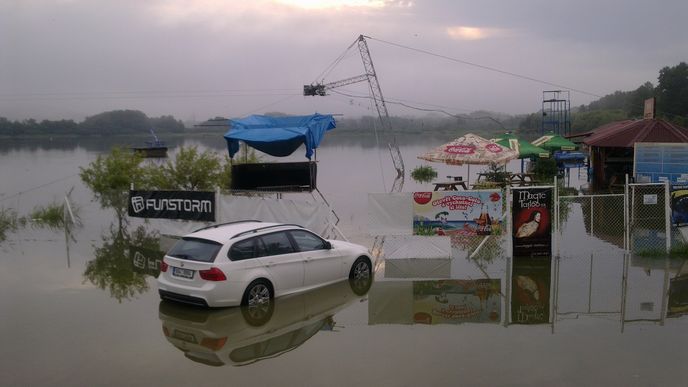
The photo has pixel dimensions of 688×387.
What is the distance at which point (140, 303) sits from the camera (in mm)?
10000

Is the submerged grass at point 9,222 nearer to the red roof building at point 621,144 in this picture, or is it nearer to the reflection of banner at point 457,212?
the reflection of banner at point 457,212

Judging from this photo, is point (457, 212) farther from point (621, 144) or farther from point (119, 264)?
point (621, 144)

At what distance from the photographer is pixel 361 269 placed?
1134 cm

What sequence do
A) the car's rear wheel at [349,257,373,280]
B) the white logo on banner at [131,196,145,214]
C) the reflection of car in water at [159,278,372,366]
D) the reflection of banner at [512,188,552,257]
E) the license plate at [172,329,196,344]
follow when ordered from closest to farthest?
the reflection of car in water at [159,278,372,366] → the license plate at [172,329,196,344] → the car's rear wheel at [349,257,373,280] → the reflection of banner at [512,188,552,257] → the white logo on banner at [131,196,145,214]

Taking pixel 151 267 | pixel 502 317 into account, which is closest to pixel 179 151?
pixel 151 267

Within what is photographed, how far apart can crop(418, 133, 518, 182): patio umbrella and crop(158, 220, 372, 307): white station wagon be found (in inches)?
439

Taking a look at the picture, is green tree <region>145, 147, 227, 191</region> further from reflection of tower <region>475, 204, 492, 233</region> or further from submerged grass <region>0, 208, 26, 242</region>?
reflection of tower <region>475, 204, 492, 233</region>

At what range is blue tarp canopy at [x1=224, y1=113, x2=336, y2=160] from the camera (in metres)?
20.3

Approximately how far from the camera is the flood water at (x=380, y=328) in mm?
6871

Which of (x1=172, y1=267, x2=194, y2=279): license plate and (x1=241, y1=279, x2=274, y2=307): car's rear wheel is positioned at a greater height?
(x1=172, y1=267, x2=194, y2=279): license plate

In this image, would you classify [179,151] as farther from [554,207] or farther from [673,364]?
[673,364]

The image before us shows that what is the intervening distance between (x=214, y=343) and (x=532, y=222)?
7766 millimetres

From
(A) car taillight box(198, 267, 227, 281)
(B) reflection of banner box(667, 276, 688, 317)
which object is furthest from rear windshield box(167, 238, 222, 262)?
(B) reflection of banner box(667, 276, 688, 317)

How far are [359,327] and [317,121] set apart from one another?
13061mm
